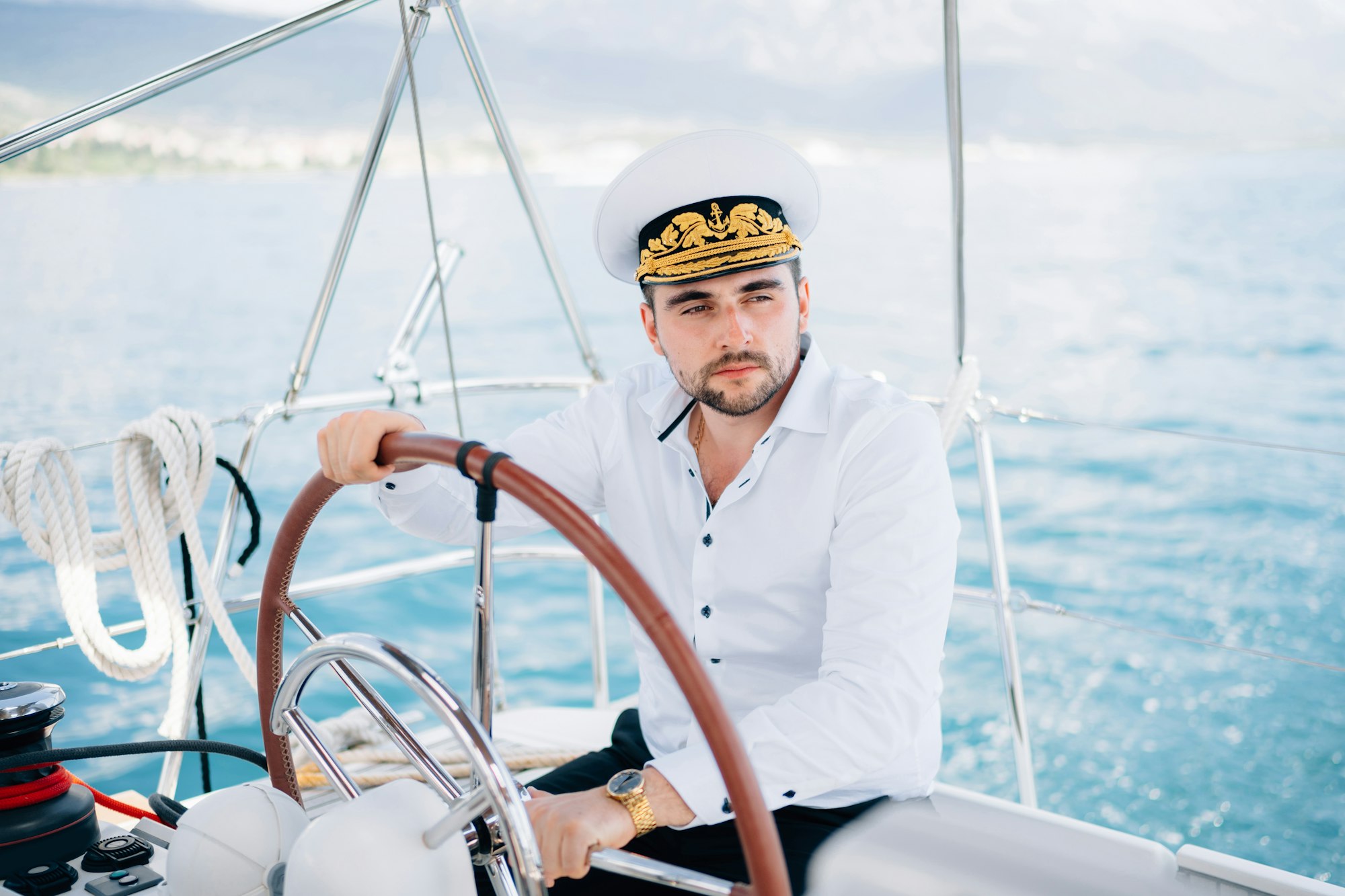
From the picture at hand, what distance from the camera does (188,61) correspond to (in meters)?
1.51

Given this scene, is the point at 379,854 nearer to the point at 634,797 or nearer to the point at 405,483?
the point at 634,797

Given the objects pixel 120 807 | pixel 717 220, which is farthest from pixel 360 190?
pixel 120 807

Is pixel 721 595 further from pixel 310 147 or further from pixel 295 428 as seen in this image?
pixel 310 147

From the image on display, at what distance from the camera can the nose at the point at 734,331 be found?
1305 millimetres

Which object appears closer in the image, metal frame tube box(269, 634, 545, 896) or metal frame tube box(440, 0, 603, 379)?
metal frame tube box(269, 634, 545, 896)

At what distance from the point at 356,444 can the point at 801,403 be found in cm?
58

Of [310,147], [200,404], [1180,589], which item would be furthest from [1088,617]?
[310,147]

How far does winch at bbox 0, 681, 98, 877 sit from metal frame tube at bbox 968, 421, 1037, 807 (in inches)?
50.8

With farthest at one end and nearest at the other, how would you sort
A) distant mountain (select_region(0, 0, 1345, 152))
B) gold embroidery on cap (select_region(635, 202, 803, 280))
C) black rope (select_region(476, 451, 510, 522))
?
distant mountain (select_region(0, 0, 1345, 152))
gold embroidery on cap (select_region(635, 202, 803, 280))
black rope (select_region(476, 451, 510, 522))

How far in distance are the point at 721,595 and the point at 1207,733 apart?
25.7ft

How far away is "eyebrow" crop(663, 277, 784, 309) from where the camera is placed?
4.29ft

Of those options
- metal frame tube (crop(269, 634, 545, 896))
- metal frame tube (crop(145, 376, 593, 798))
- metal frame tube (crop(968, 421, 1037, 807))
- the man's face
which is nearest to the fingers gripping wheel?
metal frame tube (crop(269, 634, 545, 896))

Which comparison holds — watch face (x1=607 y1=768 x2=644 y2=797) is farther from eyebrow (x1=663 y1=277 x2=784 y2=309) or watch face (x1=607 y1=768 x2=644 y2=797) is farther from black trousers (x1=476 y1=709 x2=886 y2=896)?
eyebrow (x1=663 y1=277 x2=784 y2=309)

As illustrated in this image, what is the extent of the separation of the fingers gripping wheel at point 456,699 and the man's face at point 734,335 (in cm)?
41
